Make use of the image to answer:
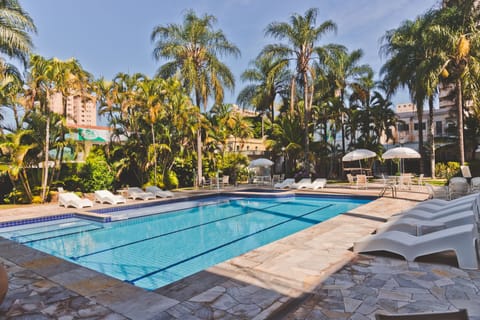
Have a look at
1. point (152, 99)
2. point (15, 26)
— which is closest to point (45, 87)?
point (15, 26)

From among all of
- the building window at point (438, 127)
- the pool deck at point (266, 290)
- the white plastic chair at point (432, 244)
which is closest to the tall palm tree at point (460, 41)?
the white plastic chair at point (432, 244)

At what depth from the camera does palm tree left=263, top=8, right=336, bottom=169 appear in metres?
18.2

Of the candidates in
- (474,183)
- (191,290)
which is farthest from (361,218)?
(474,183)

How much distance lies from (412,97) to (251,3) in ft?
38.8

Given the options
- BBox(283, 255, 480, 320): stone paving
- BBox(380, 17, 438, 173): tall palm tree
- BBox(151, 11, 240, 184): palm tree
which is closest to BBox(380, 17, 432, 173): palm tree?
BBox(380, 17, 438, 173): tall palm tree

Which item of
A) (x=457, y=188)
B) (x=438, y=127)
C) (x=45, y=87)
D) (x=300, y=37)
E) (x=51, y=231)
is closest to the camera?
(x=51, y=231)

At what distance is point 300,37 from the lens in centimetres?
1817

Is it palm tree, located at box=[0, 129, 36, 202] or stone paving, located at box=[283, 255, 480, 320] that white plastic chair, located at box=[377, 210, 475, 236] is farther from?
palm tree, located at box=[0, 129, 36, 202]

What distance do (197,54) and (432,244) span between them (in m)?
16.9

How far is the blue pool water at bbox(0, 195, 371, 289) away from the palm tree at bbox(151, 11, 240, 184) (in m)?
8.19

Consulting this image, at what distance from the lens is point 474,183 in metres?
11.9

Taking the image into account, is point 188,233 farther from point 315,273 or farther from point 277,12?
point 277,12

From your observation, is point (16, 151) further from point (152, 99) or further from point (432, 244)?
point (432, 244)

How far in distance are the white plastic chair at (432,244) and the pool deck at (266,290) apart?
146 mm
